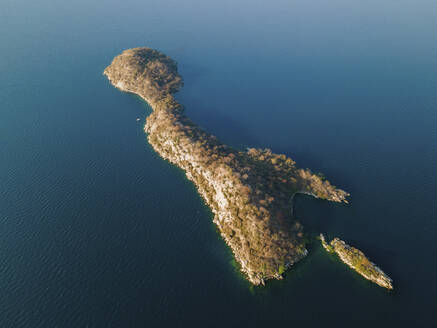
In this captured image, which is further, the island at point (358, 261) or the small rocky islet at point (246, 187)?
the small rocky islet at point (246, 187)

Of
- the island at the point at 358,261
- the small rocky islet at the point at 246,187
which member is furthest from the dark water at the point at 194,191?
the small rocky islet at the point at 246,187

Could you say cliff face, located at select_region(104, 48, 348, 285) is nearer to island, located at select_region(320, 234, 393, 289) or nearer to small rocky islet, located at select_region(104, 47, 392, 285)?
small rocky islet, located at select_region(104, 47, 392, 285)

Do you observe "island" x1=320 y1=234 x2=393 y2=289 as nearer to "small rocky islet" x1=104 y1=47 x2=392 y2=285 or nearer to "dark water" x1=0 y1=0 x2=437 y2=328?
"dark water" x1=0 y1=0 x2=437 y2=328

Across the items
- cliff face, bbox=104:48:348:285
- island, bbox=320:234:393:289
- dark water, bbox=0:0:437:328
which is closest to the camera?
dark water, bbox=0:0:437:328

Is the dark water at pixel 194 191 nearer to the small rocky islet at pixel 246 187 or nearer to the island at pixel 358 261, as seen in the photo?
the island at pixel 358 261

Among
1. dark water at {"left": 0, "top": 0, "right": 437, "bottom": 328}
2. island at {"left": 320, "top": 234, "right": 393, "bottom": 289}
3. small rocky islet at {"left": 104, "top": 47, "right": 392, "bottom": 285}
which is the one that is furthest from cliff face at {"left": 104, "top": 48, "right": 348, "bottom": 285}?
island at {"left": 320, "top": 234, "right": 393, "bottom": 289}

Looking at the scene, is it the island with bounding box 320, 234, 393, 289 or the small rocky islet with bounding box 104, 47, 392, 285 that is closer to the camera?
the island with bounding box 320, 234, 393, 289

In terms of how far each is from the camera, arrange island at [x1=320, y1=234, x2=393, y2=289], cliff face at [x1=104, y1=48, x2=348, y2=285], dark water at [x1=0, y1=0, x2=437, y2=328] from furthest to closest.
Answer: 1. cliff face at [x1=104, y1=48, x2=348, y2=285]
2. island at [x1=320, y1=234, x2=393, y2=289]
3. dark water at [x1=0, y1=0, x2=437, y2=328]
